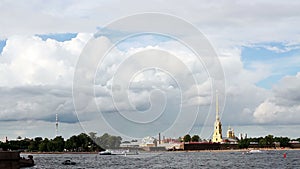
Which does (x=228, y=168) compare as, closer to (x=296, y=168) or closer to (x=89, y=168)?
(x=296, y=168)

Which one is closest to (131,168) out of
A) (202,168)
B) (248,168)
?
(202,168)

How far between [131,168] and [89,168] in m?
10.4

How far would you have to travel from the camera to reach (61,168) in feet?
383

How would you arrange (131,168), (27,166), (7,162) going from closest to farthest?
(7,162) → (131,168) → (27,166)

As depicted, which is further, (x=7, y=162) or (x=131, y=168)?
(x=131, y=168)

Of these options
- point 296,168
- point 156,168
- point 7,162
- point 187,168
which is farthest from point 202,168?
point 7,162

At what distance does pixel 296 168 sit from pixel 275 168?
4.12 metres

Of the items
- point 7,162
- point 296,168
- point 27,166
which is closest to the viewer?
point 7,162

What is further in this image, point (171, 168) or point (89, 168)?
point (89, 168)

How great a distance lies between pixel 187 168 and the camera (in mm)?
107250

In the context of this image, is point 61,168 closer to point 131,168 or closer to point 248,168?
point 131,168

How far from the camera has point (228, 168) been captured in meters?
104

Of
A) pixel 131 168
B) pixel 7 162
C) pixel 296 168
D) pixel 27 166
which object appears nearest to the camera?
pixel 7 162

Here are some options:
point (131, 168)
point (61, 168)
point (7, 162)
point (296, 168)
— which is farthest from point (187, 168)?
point (7, 162)
